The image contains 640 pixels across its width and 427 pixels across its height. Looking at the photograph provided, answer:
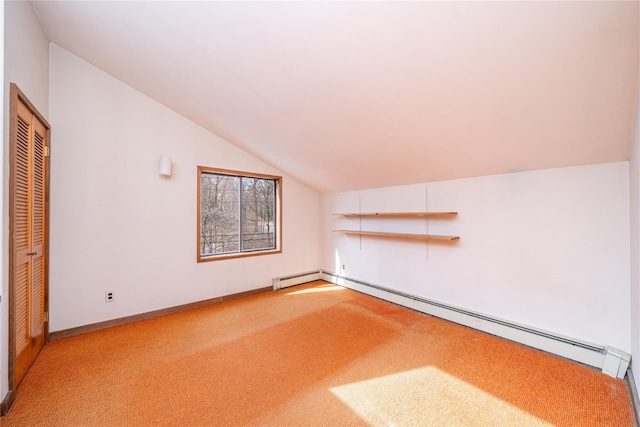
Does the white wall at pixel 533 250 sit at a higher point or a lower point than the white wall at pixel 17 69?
lower

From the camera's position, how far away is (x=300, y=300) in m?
3.96

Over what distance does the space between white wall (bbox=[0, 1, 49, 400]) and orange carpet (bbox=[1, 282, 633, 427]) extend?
62cm

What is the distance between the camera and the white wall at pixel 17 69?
67.6 inches

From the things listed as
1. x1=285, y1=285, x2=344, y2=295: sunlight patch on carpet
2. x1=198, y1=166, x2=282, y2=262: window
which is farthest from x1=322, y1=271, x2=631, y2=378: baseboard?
x1=198, y1=166, x2=282, y2=262: window

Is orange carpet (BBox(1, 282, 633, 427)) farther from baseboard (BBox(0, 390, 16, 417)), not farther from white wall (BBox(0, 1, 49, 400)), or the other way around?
white wall (BBox(0, 1, 49, 400))

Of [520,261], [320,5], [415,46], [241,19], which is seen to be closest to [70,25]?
[241,19]

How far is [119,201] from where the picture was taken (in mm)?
3115

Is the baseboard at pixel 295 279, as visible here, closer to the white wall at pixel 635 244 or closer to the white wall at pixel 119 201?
the white wall at pixel 119 201

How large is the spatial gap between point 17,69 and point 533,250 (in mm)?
4532

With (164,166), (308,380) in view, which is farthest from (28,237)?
(308,380)

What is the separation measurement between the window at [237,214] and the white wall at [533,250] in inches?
84.4

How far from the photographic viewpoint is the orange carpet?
1.69 m

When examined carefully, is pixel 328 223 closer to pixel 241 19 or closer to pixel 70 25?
pixel 241 19

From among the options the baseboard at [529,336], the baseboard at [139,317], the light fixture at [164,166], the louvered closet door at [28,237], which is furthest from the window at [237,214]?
the baseboard at [529,336]
